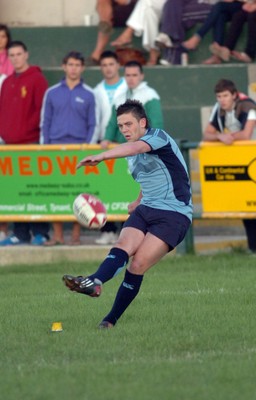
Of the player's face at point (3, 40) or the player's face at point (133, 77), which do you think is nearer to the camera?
the player's face at point (133, 77)

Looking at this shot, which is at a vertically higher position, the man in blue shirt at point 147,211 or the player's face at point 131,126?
the player's face at point 131,126

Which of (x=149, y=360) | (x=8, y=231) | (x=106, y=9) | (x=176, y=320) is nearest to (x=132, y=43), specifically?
(x=106, y=9)

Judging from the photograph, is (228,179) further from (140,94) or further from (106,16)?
(106,16)

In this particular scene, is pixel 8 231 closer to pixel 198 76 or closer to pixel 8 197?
pixel 8 197

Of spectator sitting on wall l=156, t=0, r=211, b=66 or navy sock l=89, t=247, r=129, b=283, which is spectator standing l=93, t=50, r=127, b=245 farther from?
navy sock l=89, t=247, r=129, b=283

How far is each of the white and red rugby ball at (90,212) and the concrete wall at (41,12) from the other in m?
11.6

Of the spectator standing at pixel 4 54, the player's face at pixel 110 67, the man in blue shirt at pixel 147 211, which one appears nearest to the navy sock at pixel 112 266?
the man in blue shirt at pixel 147 211

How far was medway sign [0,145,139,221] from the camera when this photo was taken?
16188mm

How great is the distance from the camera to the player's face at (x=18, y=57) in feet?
54.9

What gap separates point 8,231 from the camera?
57.1 feet

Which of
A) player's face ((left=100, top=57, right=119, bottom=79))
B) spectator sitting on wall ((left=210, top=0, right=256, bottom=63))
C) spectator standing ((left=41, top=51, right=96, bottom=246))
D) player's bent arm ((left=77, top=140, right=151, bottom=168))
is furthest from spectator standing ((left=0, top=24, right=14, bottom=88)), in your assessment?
player's bent arm ((left=77, top=140, right=151, bottom=168))

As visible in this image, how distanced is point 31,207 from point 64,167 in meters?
0.72

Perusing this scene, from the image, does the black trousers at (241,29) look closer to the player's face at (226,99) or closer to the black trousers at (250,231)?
the player's face at (226,99)

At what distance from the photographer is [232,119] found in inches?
620
